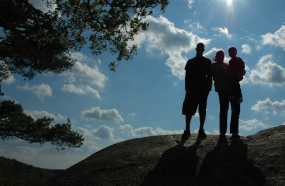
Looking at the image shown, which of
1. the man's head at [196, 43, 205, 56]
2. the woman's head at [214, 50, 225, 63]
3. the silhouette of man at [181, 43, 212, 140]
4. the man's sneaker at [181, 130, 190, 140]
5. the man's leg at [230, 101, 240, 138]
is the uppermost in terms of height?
the man's head at [196, 43, 205, 56]

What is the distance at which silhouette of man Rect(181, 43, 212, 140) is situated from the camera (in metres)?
7.65

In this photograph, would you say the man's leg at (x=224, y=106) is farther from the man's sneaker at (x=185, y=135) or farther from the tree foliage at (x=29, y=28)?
the tree foliage at (x=29, y=28)

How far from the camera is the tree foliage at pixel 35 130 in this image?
56.1 feet

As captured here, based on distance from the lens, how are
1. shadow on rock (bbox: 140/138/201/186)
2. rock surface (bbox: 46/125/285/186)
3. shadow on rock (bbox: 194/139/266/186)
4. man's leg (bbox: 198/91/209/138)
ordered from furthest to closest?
man's leg (bbox: 198/91/209/138) → shadow on rock (bbox: 140/138/201/186) → rock surface (bbox: 46/125/285/186) → shadow on rock (bbox: 194/139/266/186)

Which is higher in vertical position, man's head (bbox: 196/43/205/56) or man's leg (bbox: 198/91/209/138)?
man's head (bbox: 196/43/205/56)

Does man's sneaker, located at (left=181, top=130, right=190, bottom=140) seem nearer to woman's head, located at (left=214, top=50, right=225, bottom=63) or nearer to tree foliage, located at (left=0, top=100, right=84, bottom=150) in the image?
woman's head, located at (left=214, top=50, right=225, bottom=63)

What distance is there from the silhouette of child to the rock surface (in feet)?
3.78

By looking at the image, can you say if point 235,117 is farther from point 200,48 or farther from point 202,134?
point 200,48

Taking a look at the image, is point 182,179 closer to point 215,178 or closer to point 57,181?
point 215,178

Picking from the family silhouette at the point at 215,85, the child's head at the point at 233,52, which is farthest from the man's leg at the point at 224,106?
the child's head at the point at 233,52

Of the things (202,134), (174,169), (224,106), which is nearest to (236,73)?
(224,106)

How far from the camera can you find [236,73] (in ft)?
24.2

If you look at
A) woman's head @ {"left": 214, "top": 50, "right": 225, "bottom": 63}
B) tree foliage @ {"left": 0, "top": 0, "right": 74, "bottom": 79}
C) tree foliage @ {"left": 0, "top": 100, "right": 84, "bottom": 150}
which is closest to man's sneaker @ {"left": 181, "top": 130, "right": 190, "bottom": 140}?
woman's head @ {"left": 214, "top": 50, "right": 225, "bottom": 63}

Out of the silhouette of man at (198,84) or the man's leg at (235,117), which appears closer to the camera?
the man's leg at (235,117)
